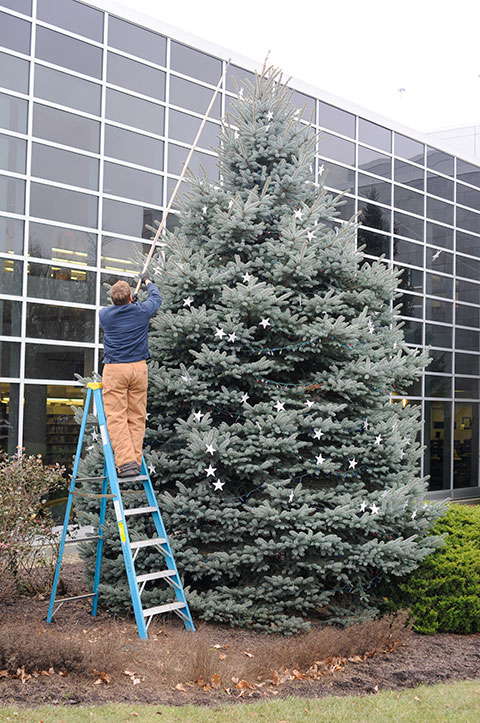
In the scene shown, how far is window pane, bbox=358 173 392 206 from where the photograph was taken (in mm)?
19875

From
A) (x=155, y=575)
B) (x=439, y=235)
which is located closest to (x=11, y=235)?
(x=155, y=575)

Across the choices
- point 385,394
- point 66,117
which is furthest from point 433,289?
point 385,394

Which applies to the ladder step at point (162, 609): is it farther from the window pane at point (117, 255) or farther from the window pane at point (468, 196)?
the window pane at point (468, 196)

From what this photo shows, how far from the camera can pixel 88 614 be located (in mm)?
7477

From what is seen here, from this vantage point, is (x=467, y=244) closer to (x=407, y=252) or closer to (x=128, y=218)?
(x=407, y=252)

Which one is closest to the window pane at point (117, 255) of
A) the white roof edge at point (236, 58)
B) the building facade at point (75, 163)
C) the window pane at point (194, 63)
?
the building facade at point (75, 163)

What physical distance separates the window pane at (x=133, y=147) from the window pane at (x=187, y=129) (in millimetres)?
569

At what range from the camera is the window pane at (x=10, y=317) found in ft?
41.4

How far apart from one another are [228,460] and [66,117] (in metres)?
9.05

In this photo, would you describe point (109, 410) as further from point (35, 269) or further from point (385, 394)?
point (35, 269)

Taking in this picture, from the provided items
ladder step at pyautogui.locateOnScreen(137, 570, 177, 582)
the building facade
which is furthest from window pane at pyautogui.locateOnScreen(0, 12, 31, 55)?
ladder step at pyautogui.locateOnScreen(137, 570, 177, 582)

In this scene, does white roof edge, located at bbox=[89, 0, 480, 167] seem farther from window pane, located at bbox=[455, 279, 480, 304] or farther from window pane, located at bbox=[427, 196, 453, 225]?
window pane, located at bbox=[455, 279, 480, 304]

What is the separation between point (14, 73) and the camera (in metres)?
12.9

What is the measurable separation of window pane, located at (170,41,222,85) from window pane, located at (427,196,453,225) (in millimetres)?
8339
